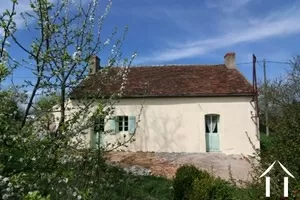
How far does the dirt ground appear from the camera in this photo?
53.1 feet

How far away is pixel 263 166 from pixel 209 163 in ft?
40.0

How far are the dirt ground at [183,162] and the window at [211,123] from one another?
5.24 feet

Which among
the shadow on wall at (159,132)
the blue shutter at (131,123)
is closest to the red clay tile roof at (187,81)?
the shadow on wall at (159,132)

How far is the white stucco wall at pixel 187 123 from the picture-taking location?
2138 cm

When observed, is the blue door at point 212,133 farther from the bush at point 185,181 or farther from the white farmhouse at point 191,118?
the bush at point 185,181

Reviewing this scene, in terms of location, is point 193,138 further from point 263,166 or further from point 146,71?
point 263,166

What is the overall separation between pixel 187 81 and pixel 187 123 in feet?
8.88

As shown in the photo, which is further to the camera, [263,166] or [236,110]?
[236,110]

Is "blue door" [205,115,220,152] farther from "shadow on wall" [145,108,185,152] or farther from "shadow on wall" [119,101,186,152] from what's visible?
"shadow on wall" [145,108,185,152]

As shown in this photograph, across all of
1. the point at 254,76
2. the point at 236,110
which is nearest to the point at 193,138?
the point at 236,110

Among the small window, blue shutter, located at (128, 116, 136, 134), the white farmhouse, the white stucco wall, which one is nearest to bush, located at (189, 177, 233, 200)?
the small window

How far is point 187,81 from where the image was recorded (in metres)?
23.0

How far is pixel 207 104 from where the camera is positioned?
2175cm

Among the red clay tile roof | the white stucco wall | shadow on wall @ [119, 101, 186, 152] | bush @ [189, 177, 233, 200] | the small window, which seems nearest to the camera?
the small window
